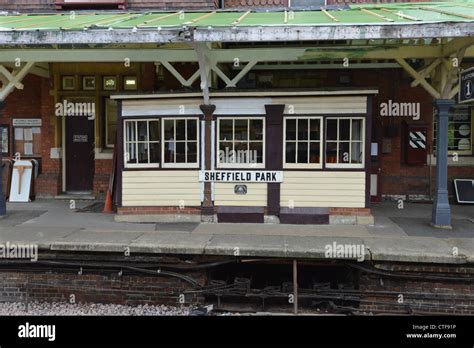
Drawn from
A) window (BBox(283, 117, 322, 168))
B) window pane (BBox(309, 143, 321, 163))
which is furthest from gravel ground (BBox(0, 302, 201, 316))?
window pane (BBox(309, 143, 321, 163))

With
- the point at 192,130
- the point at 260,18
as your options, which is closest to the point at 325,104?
the point at 260,18

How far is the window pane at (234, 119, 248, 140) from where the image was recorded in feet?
28.1

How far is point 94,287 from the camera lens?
6680 millimetres

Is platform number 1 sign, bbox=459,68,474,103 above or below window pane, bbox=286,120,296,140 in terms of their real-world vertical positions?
above

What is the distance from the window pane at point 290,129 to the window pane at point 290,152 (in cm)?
13

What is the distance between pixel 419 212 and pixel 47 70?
413 inches

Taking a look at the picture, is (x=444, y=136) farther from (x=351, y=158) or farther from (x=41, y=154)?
(x=41, y=154)

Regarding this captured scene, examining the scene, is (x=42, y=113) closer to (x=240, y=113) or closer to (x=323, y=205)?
(x=240, y=113)

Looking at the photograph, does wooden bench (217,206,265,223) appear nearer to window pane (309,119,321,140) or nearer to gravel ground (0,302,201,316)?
window pane (309,119,321,140)

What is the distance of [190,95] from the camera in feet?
27.9

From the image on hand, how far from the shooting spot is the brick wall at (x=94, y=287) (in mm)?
6570

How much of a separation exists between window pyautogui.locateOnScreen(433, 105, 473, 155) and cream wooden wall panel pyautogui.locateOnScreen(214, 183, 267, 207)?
5.61 meters

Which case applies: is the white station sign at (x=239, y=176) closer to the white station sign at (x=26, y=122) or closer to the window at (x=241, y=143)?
the window at (x=241, y=143)

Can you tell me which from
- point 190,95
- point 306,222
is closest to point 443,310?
point 306,222
